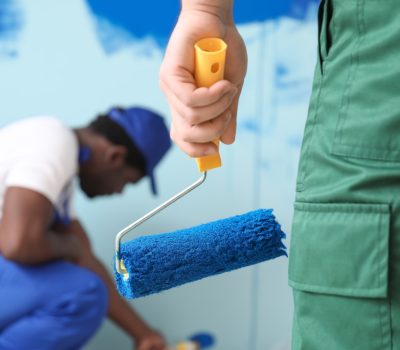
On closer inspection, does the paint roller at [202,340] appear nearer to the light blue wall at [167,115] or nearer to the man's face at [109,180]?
the light blue wall at [167,115]

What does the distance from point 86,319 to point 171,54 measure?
1167 mm

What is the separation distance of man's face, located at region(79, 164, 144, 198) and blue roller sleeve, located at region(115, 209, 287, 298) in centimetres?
114

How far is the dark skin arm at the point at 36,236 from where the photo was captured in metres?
1.52

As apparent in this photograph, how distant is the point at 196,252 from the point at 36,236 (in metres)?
0.94

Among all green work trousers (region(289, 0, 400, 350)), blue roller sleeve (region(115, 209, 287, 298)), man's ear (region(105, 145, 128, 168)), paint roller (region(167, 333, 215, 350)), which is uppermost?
green work trousers (region(289, 0, 400, 350))

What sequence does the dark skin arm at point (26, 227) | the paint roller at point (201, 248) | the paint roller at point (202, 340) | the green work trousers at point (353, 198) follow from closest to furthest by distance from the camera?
the green work trousers at point (353, 198)
the paint roller at point (201, 248)
the dark skin arm at point (26, 227)
the paint roller at point (202, 340)

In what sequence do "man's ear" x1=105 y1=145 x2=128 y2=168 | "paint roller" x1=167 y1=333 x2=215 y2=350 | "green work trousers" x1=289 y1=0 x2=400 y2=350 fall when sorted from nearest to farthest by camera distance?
1. "green work trousers" x1=289 y1=0 x2=400 y2=350
2. "man's ear" x1=105 y1=145 x2=128 y2=168
3. "paint roller" x1=167 y1=333 x2=215 y2=350

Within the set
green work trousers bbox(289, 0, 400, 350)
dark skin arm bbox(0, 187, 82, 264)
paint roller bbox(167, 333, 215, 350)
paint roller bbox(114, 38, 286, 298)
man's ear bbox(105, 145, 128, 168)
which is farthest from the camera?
paint roller bbox(167, 333, 215, 350)

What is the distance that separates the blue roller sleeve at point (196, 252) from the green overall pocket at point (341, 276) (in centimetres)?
8

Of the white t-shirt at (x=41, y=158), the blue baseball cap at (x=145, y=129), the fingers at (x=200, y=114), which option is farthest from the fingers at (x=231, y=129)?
the blue baseball cap at (x=145, y=129)

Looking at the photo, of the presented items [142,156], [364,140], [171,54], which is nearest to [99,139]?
[142,156]

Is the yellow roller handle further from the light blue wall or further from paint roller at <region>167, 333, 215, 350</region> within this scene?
→ paint roller at <region>167, 333, 215, 350</region>

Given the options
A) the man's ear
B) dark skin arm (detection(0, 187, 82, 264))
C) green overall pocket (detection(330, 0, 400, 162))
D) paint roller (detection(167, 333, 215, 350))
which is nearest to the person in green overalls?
green overall pocket (detection(330, 0, 400, 162))

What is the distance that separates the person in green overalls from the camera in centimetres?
56
